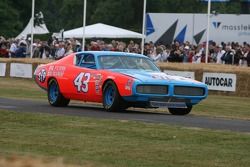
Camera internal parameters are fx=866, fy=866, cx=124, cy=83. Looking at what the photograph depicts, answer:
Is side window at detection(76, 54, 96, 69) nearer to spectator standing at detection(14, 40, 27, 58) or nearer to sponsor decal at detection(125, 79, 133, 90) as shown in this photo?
sponsor decal at detection(125, 79, 133, 90)

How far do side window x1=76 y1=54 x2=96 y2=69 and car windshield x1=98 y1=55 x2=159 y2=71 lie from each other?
197 mm

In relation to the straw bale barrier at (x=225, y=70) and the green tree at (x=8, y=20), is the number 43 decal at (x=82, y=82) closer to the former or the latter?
the straw bale barrier at (x=225, y=70)

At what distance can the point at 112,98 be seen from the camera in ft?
60.0

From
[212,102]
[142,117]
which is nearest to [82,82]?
[142,117]

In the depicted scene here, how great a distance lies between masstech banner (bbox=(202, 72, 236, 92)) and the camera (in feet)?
92.6

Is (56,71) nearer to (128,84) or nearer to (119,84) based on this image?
(119,84)

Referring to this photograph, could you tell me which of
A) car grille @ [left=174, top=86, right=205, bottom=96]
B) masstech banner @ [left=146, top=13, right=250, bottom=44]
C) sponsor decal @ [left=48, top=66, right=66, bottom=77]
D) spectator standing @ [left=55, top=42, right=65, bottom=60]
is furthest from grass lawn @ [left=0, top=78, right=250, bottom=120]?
masstech banner @ [left=146, top=13, right=250, bottom=44]

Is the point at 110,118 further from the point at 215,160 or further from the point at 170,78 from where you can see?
the point at 215,160

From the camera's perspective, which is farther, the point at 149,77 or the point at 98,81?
the point at 98,81

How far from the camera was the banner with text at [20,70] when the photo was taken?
3541cm

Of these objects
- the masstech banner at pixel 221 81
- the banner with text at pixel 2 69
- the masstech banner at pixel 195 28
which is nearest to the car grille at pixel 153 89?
the masstech banner at pixel 221 81

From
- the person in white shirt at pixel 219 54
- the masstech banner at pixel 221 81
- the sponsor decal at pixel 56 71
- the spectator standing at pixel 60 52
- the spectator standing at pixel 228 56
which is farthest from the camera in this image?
the spectator standing at pixel 60 52

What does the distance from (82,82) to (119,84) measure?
150 cm

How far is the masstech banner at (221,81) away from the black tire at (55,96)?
9179 mm
